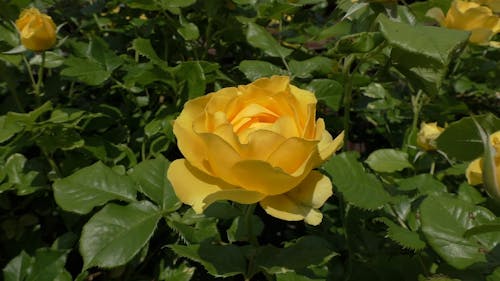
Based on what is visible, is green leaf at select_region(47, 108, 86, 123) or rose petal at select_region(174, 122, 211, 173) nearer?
rose petal at select_region(174, 122, 211, 173)

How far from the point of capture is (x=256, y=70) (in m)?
0.94

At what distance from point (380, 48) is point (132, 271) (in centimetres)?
69

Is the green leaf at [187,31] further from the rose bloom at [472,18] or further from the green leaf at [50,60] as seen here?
the rose bloom at [472,18]

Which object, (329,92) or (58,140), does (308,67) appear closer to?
(329,92)

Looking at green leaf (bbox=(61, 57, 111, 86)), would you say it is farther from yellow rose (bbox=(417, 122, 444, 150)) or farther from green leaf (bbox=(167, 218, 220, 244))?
yellow rose (bbox=(417, 122, 444, 150))

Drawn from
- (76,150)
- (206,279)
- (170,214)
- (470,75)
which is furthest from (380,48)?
(470,75)

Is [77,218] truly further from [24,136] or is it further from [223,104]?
[223,104]

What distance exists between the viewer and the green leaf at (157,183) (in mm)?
770

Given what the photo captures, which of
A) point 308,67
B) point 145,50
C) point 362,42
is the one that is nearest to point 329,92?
point 308,67

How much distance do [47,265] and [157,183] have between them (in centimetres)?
30

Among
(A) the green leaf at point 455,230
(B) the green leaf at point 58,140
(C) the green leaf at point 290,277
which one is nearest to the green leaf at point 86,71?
(B) the green leaf at point 58,140

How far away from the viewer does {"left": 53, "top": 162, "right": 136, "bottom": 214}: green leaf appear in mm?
751

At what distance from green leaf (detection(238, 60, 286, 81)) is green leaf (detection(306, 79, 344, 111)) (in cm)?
8

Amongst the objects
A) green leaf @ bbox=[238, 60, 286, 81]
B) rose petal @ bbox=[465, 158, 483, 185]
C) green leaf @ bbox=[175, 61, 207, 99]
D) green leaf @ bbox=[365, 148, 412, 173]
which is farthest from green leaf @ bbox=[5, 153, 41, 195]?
rose petal @ bbox=[465, 158, 483, 185]
